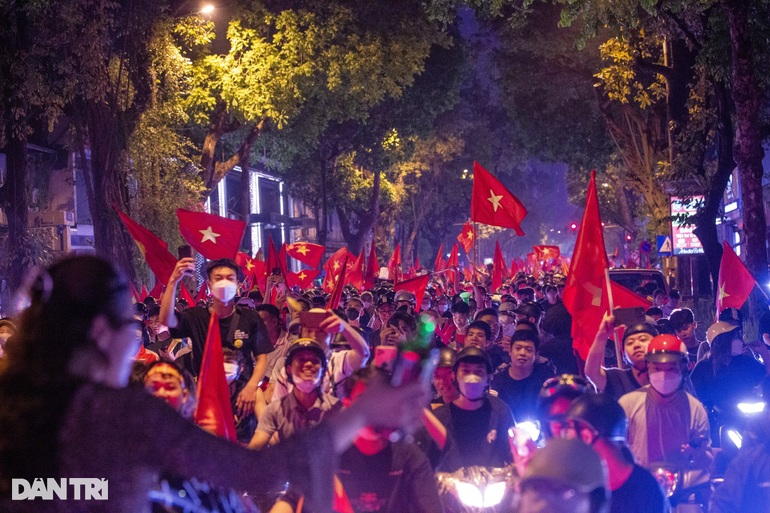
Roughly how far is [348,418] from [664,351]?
12.2 feet

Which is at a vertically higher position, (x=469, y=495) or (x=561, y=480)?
(x=561, y=480)

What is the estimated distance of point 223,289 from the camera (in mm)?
6977

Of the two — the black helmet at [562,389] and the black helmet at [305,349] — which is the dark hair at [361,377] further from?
the black helmet at [562,389]

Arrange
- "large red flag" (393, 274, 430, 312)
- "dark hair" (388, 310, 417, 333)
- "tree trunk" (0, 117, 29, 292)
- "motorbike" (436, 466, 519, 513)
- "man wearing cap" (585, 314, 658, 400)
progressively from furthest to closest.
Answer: "tree trunk" (0, 117, 29, 292), "large red flag" (393, 274, 430, 312), "dark hair" (388, 310, 417, 333), "man wearing cap" (585, 314, 658, 400), "motorbike" (436, 466, 519, 513)

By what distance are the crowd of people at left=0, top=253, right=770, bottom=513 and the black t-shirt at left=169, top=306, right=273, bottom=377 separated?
0.01 m

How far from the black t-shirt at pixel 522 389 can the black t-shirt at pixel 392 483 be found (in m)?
2.63

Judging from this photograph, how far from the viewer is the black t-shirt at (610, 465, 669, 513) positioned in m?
3.83

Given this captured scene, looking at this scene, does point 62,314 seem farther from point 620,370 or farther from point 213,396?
point 620,370

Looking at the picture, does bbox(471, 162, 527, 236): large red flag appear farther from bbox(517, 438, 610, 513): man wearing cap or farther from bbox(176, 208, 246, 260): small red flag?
bbox(517, 438, 610, 513): man wearing cap

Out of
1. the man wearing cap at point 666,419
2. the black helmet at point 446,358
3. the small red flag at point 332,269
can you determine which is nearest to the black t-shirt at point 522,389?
the black helmet at point 446,358

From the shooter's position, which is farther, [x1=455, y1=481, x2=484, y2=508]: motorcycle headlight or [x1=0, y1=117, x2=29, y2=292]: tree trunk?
[x1=0, y1=117, x2=29, y2=292]: tree trunk

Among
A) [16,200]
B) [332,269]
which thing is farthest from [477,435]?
[332,269]

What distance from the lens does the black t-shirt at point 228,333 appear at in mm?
6922

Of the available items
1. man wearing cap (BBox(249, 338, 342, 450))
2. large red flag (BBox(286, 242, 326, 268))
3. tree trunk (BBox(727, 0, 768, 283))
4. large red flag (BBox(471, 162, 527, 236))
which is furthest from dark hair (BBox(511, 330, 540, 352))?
large red flag (BBox(286, 242, 326, 268))
